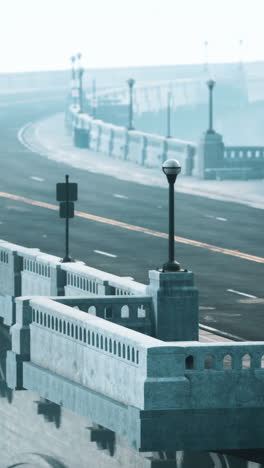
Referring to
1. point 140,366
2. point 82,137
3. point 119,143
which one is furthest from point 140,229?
point 82,137

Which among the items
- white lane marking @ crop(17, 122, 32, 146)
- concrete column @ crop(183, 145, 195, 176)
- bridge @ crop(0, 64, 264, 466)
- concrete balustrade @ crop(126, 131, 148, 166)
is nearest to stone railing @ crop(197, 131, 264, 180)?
concrete column @ crop(183, 145, 195, 176)

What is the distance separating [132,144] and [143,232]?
31650mm

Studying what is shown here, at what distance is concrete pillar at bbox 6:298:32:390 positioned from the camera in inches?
1341

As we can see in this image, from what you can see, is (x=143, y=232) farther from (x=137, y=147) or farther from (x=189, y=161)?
(x=137, y=147)

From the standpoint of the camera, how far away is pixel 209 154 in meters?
80.0

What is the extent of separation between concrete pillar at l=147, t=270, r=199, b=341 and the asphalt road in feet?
13.3

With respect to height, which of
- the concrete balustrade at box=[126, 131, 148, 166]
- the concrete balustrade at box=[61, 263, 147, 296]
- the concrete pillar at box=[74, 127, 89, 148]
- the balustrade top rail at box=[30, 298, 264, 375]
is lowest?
the concrete pillar at box=[74, 127, 89, 148]

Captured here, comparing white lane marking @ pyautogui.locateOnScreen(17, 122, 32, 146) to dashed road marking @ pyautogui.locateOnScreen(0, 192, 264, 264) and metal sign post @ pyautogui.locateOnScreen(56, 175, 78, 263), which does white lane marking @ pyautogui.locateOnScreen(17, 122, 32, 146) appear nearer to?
dashed road marking @ pyautogui.locateOnScreen(0, 192, 264, 264)

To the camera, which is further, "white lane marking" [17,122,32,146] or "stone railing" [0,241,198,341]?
"white lane marking" [17,122,32,146]

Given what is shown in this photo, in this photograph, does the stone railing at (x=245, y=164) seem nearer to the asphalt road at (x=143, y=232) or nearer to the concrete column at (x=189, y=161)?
the concrete column at (x=189, y=161)

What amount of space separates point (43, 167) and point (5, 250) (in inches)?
1705

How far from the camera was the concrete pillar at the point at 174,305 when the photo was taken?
32531mm

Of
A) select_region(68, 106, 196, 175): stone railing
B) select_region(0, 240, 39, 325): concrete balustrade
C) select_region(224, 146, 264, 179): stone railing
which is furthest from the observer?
select_region(68, 106, 196, 175): stone railing

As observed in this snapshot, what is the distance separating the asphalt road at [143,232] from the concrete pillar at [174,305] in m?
4.06
